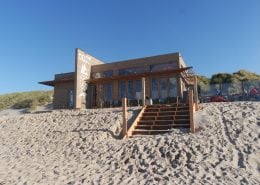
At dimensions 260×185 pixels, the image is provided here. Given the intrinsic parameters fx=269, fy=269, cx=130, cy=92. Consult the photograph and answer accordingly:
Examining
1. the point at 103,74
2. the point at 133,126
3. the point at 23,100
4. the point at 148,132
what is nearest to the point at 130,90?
the point at 103,74

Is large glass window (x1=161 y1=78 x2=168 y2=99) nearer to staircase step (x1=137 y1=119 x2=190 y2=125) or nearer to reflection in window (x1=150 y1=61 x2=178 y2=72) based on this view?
reflection in window (x1=150 y1=61 x2=178 y2=72)

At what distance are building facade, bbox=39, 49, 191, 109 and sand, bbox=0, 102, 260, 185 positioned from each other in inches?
276

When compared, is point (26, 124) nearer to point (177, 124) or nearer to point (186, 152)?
point (177, 124)

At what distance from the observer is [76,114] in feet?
47.3

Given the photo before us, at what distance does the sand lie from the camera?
23.7 feet

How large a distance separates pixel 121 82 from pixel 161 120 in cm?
948

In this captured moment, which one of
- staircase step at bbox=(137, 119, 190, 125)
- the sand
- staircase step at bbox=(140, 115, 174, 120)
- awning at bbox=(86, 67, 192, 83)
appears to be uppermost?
awning at bbox=(86, 67, 192, 83)

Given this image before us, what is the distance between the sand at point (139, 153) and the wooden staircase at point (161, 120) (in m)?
0.65

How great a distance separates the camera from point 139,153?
344 inches

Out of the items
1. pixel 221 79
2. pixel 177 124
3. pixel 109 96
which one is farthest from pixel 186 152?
pixel 221 79

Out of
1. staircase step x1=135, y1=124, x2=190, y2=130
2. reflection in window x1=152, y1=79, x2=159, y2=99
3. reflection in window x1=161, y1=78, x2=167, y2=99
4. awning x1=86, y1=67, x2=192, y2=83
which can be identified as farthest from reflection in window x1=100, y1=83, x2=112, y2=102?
staircase step x1=135, y1=124, x2=190, y2=130

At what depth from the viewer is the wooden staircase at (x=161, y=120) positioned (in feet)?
36.1

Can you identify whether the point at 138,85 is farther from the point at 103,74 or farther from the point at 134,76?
the point at 103,74

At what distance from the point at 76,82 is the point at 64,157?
11.1 meters
